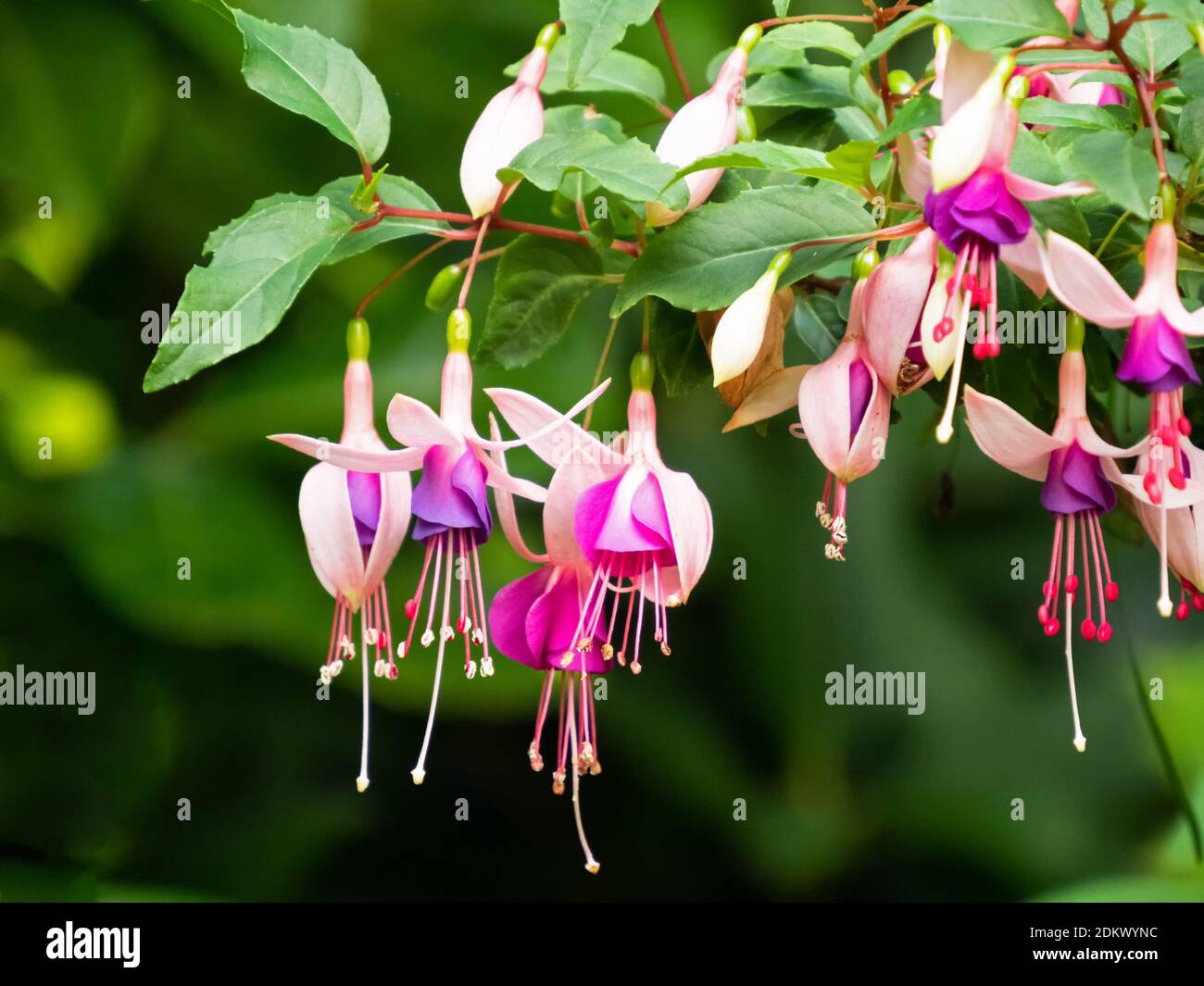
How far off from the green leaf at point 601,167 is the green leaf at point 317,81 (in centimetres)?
7

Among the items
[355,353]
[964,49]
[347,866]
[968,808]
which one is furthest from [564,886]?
[964,49]

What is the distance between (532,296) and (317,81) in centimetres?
13

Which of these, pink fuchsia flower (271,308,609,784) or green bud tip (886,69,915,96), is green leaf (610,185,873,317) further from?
green bud tip (886,69,915,96)

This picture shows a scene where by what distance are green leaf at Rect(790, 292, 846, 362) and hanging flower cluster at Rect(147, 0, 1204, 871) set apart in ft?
0.21

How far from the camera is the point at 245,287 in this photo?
440mm

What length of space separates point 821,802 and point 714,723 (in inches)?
5.1

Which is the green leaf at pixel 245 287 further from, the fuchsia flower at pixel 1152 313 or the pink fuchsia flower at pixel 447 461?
the fuchsia flower at pixel 1152 313

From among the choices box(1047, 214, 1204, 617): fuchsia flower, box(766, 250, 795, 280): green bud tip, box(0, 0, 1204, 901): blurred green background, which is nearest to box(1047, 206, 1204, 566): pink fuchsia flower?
box(1047, 214, 1204, 617): fuchsia flower

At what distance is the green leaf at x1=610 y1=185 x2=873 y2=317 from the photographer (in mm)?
445

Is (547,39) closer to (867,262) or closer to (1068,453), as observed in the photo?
(867,262)

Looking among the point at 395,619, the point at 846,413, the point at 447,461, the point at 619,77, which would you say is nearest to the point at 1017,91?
the point at 846,413

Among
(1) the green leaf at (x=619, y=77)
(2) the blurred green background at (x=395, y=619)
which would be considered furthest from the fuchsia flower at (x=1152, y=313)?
(2) the blurred green background at (x=395, y=619)

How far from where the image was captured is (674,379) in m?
0.52
